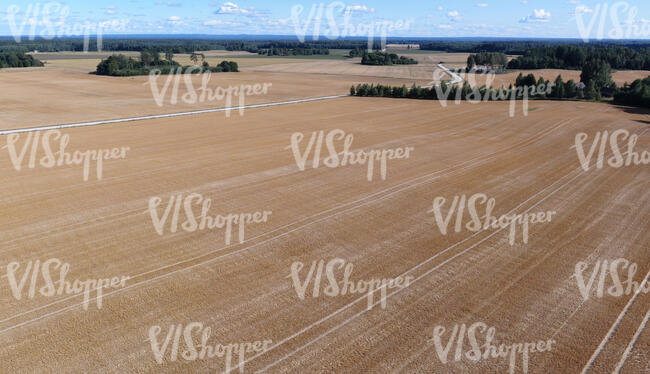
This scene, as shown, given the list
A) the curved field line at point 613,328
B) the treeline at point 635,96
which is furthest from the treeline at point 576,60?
the curved field line at point 613,328

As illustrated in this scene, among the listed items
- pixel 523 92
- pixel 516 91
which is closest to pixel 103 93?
pixel 516 91

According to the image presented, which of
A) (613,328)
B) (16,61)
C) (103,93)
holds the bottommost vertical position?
(613,328)

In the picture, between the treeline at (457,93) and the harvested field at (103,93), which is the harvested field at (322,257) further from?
the treeline at (457,93)

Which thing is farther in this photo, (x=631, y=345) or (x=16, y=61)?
(x=16, y=61)

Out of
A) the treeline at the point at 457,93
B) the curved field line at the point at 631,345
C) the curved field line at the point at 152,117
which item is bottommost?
the curved field line at the point at 631,345

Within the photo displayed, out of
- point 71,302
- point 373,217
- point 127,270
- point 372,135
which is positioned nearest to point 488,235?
point 373,217

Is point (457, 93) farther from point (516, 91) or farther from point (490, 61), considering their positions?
point (490, 61)

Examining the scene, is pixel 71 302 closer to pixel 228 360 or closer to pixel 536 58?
pixel 228 360
